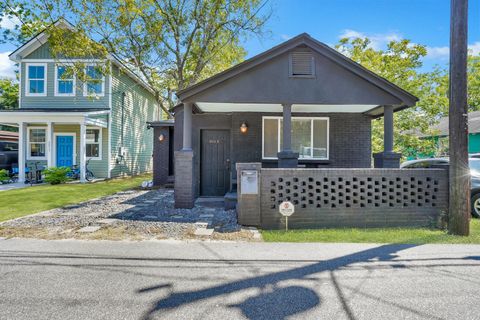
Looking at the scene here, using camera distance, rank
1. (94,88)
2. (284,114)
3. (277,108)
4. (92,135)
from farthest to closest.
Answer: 1. (92,135)
2. (94,88)
3. (277,108)
4. (284,114)

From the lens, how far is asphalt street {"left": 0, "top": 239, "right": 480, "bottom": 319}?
3.12 m

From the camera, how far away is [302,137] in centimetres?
1080

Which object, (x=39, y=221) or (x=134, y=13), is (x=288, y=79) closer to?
(x=39, y=221)

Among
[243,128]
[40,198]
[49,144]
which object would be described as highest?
[243,128]

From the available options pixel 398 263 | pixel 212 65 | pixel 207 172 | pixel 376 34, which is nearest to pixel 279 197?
pixel 398 263

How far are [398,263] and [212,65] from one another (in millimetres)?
17662

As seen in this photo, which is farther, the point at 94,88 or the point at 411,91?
the point at 411,91

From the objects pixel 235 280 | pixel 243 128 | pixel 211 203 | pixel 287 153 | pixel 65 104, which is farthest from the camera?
pixel 65 104

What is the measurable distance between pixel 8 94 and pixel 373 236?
40525mm

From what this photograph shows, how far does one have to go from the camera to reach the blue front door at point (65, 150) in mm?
17188

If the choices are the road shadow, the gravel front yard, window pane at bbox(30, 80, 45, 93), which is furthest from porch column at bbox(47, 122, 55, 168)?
the road shadow

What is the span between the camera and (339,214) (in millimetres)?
7004

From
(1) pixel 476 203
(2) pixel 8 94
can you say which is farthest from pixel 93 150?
(2) pixel 8 94

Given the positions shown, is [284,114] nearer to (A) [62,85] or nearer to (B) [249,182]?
(B) [249,182]
